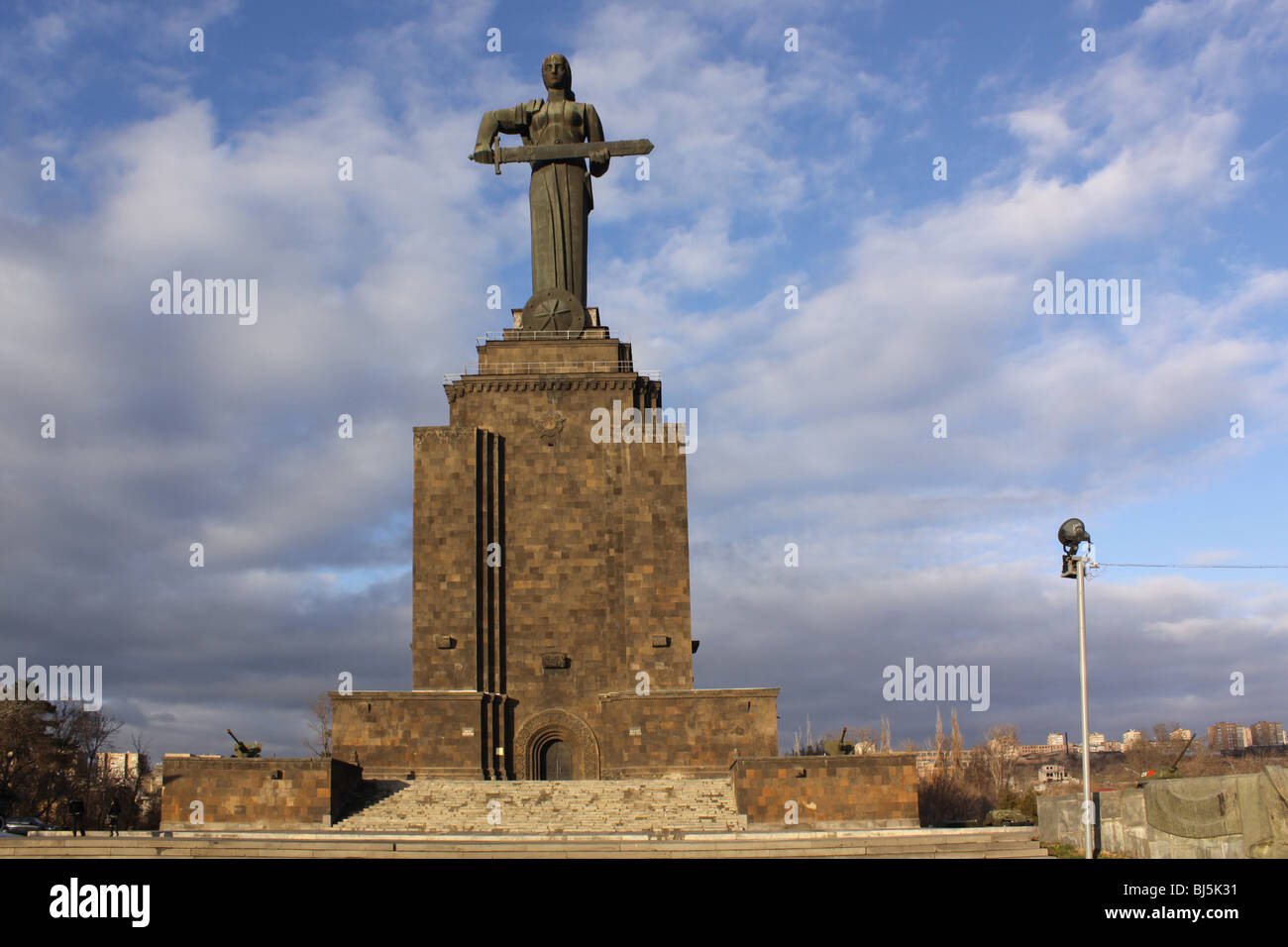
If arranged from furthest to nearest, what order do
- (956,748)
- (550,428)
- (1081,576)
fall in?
(956,748)
(550,428)
(1081,576)

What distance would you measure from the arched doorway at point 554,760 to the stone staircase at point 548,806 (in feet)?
12.9

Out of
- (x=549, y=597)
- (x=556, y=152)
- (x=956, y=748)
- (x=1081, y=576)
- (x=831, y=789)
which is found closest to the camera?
(x=1081, y=576)

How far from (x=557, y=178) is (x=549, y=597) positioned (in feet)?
54.1

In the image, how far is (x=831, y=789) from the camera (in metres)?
33.2

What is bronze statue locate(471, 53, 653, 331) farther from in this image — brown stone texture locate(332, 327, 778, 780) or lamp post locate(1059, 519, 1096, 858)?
lamp post locate(1059, 519, 1096, 858)

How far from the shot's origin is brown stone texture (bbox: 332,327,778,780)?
38.0m

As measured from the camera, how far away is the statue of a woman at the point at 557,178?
149 ft

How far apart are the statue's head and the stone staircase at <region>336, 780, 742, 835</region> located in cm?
2672

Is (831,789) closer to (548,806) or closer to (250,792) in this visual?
(548,806)

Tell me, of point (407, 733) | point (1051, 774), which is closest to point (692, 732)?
point (407, 733)

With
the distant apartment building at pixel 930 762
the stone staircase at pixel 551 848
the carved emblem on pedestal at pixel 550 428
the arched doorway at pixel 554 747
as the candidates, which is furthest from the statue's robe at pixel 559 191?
the distant apartment building at pixel 930 762
